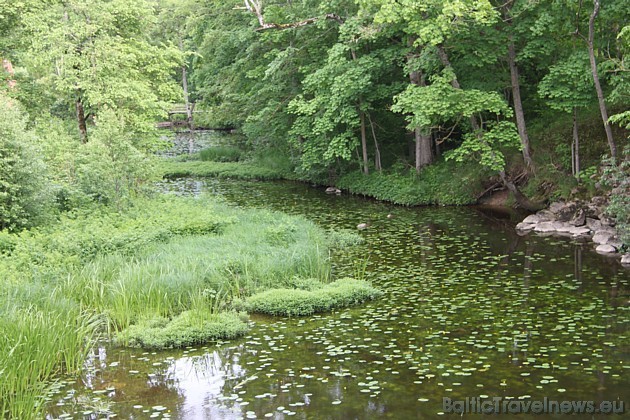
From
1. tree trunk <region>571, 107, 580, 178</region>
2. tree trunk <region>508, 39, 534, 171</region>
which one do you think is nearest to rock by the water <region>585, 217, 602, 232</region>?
tree trunk <region>571, 107, 580, 178</region>

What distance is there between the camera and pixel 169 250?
1447cm

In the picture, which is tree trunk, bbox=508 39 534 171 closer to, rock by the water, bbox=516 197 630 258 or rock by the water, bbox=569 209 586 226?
rock by the water, bbox=516 197 630 258

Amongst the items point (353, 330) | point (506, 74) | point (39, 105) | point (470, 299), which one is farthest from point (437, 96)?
point (39, 105)

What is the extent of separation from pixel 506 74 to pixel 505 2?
233 cm

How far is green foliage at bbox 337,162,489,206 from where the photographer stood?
23703 mm

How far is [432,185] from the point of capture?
80.5 feet

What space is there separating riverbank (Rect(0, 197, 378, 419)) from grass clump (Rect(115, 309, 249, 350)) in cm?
2

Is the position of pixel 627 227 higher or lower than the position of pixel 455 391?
higher

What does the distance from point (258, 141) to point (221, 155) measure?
282 inches

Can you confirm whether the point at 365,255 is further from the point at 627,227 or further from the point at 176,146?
the point at 176,146

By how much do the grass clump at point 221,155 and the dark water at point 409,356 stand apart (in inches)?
1028

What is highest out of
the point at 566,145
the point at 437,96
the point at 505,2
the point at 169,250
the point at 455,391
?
the point at 505,2

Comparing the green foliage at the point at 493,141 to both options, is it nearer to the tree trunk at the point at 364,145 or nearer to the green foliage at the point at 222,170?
the tree trunk at the point at 364,145

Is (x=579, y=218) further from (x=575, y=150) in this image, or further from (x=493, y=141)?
(x=493, y=141)
